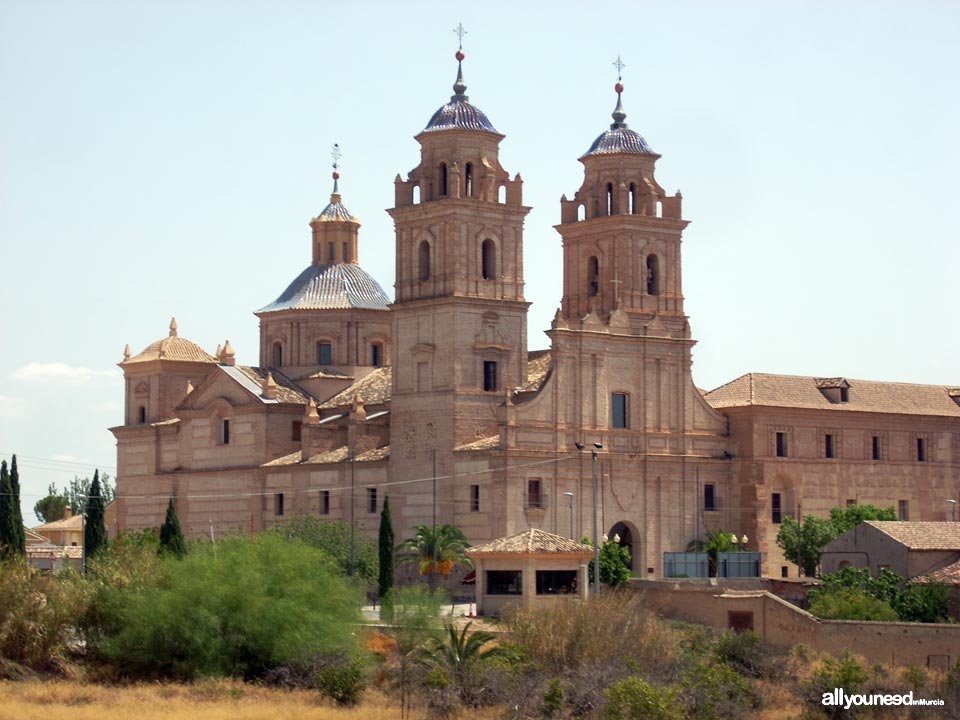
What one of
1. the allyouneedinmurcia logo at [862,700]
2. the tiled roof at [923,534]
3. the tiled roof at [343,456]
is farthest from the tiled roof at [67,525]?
the allyouneedinmurcia logo at [862,700]

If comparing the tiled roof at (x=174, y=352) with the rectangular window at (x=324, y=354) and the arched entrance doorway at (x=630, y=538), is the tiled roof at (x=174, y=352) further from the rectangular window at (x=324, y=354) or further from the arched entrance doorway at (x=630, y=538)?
the arched entrance doorway at (x=630, y=538)

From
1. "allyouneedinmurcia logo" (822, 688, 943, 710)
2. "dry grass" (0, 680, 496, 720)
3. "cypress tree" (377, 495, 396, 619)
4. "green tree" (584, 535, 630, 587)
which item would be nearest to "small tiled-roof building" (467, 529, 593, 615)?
"green tree" (584, 535, 630, 587)

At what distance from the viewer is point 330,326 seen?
92750mm

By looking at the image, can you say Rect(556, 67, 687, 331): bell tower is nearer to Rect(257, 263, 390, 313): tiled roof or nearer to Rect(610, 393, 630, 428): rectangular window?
Rect(610, 393, 630, 428): rectangular window

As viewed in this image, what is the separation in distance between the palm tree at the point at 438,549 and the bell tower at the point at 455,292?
13.4 ft

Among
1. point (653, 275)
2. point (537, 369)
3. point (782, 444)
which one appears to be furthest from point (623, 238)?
point (782, 444)

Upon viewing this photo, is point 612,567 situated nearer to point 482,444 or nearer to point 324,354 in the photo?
point 482,444

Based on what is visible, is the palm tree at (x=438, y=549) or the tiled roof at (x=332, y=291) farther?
the tiled roof at (x=332, y=291)

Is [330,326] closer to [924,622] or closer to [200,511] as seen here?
[200,511]

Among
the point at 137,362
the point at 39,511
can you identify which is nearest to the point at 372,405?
the point at 137,362

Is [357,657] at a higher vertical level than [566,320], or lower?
lower

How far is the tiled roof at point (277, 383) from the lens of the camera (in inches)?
3469

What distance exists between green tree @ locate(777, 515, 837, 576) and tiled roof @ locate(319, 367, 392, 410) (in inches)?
659

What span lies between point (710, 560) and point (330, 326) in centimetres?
2292
